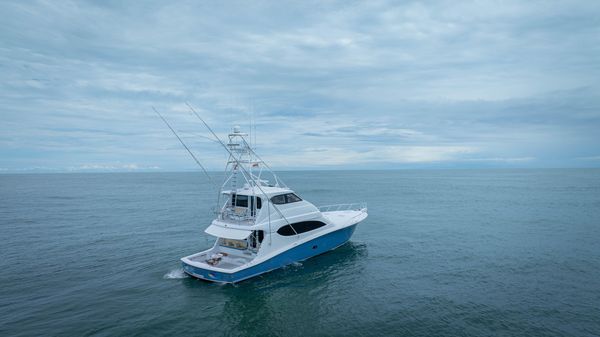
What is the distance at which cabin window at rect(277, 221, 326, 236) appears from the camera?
1848 cm

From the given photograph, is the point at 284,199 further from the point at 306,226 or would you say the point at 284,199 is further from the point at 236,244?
the point at 236,244

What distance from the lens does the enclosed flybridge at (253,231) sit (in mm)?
16688

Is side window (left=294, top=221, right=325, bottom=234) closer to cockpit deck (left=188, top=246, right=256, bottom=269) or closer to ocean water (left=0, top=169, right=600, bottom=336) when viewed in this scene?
ocean water (left=0, top=169, right=600, bottom=336)

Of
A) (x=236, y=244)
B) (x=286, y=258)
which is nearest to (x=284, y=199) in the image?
(x=286, y=258)

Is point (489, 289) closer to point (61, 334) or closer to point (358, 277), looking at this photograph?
point (358, 277)

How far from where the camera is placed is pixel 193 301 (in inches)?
573

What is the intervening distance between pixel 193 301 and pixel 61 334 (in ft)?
15.8

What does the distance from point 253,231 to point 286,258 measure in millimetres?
2452

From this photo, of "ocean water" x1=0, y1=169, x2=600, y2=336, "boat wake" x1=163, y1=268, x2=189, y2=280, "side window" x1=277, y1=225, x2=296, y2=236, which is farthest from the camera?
"side window" x1=277, y1=225, x2=296, y2=236

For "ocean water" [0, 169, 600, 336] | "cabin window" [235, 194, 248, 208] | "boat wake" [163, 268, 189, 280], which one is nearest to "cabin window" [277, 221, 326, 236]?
"ocean water" [0, 169, 600, 336]

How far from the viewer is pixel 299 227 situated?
1931 cm

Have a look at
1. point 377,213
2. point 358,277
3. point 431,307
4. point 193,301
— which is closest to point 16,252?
point 193,301

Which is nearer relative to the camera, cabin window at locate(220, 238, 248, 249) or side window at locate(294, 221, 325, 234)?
cabin window at locate(220, 238, 248, 249)

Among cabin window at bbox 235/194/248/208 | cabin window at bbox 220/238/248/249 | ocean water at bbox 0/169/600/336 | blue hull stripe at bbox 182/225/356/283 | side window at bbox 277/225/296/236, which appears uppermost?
cabin window at bbox 235/194/248/208
